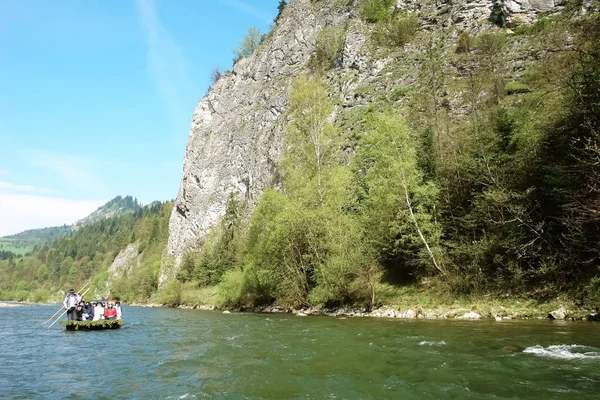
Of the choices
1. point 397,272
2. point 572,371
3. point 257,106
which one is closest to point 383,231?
point 397,272

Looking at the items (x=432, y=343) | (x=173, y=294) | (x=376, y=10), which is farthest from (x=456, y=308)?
(x=376, y=10)

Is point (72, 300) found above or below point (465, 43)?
below

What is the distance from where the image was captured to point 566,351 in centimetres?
1228

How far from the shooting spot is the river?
9657 millimetres

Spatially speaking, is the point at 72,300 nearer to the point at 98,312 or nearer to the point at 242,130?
the point at 98,312

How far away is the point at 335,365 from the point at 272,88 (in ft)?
237

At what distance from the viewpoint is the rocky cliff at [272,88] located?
56281 mm

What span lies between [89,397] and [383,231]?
76.8 ft

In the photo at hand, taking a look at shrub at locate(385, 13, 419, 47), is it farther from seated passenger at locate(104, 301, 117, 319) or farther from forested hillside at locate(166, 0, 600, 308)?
seated passenger at locate(104, 301, 117, 319)

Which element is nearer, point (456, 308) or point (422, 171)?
point (456, 308)

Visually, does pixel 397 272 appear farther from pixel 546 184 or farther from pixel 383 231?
pixel 546 184

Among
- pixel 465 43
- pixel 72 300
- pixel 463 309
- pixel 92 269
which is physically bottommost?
pixel 463 309

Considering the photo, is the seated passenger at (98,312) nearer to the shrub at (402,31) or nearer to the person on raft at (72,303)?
the person on raft at (72,303)

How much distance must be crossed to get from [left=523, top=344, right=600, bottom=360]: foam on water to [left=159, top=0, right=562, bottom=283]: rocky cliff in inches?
1774
